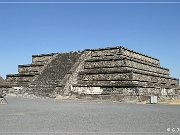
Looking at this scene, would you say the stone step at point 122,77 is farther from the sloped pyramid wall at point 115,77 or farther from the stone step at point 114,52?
the stone step at point 114,52

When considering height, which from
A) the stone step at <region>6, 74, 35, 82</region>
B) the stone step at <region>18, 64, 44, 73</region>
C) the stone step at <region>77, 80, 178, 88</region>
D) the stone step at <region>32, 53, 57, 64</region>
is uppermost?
the stone step at <region>32, 53, 57, 64</region>

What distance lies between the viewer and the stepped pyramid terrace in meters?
22.9

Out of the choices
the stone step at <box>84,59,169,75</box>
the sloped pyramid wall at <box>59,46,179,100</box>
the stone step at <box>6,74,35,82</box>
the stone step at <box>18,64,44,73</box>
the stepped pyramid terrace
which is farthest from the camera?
the stone step at <box>18,64,44,73</box>

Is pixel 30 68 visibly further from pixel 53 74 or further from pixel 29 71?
pixel 53 74

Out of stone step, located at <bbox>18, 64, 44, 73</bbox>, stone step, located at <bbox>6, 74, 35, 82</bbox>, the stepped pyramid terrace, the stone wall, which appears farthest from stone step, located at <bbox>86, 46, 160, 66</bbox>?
stone step, located at <bbox>6, 74, 35, 82</bbox>

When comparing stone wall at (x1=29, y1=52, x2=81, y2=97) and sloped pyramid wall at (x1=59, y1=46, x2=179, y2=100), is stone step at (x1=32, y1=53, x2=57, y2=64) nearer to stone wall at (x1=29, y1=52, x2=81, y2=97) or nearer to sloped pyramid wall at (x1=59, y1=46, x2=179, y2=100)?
stone wall at (x1=29, y1=52, x2=81, y2=97)

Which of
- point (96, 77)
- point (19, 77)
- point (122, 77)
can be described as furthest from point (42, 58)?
point (122, 77)

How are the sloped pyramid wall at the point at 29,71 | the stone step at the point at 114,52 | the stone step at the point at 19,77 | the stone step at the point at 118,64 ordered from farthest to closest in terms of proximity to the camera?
1. the stone step at the point at 19,77
2. the sloped pyramid wall at the point at 29,71
3. the stone step at the point at 114,52
4. the stone step at the point at 118,64

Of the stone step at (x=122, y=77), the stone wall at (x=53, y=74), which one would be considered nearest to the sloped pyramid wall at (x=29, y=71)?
the stone wall at (x=53, y=74)

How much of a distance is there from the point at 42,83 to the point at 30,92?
Answer: 157 cm

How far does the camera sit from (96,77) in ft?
82.7

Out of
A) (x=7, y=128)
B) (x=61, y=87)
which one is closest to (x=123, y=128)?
(x=7, y=128)

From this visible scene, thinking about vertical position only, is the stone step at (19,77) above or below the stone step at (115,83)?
above

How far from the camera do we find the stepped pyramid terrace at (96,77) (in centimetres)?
2286
